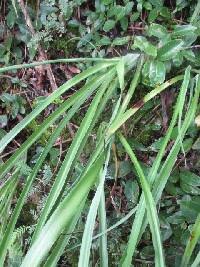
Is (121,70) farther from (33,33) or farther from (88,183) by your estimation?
(33,33)

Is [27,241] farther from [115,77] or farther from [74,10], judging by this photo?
[74,10]

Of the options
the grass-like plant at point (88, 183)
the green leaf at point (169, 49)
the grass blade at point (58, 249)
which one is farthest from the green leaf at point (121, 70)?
the grass blade at point (58, 249)

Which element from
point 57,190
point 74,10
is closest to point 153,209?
point 57,190

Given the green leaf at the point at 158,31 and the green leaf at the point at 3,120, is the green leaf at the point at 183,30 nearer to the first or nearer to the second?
the green leaf at the point at 158,31

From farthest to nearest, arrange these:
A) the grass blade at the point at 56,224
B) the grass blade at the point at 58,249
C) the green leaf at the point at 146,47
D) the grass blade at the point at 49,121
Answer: the green leaf at the point at 146,47, the grass blade at the point at 49,121, the grass blade at the point at 58,249, the grass blade at the point at 56,224

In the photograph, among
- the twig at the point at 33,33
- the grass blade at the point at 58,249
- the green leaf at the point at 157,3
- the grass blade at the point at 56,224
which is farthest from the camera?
the twig at the point at 33,33

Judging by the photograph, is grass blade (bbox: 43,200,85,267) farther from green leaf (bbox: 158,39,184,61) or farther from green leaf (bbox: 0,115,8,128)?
green leaf (bbox: 0,115,8,128)

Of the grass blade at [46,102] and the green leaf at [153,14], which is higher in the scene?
the green leaf at [153,14]

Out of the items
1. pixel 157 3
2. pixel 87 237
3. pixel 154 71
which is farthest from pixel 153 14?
pixel 87 237

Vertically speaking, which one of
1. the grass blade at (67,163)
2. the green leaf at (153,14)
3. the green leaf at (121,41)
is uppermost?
the green leaf at (153,14)
